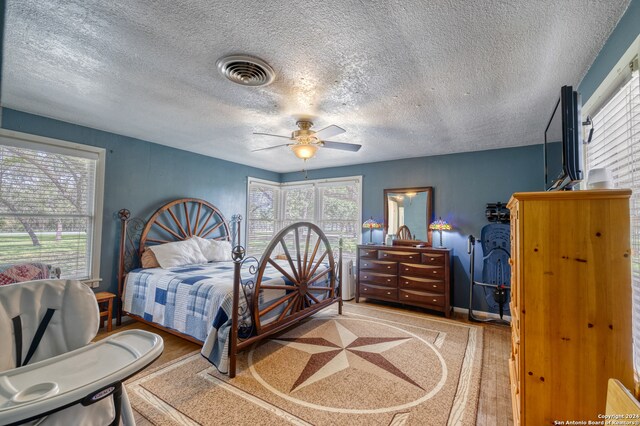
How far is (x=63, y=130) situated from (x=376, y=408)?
4316mm

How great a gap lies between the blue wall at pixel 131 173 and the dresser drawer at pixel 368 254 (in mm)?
2691

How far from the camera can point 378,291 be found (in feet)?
15.0

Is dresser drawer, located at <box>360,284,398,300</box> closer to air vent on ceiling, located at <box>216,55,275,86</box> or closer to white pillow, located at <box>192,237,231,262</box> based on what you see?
white pillow, located at <box>192,237,231,262</box>

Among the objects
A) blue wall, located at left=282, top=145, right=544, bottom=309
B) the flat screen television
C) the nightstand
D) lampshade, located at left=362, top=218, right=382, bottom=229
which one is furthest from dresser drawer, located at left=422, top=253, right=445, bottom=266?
the nightstand

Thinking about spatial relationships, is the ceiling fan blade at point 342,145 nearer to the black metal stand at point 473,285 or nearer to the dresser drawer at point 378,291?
the black metal stand at point 473,285

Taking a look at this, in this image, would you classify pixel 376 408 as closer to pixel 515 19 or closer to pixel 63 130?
pixel 515 19

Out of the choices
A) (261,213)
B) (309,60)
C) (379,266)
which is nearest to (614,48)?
(309,60)

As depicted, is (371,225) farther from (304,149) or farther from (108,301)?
(108,301)

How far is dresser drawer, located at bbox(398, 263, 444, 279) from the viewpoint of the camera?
410 cm

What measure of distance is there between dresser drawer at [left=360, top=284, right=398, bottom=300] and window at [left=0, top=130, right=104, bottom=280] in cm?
376

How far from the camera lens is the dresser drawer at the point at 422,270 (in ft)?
13.5

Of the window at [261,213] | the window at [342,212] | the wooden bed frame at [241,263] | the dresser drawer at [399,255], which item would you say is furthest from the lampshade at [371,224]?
the window at [261,213]

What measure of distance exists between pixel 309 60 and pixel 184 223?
3483 mm

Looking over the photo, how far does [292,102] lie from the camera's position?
2645 mm
